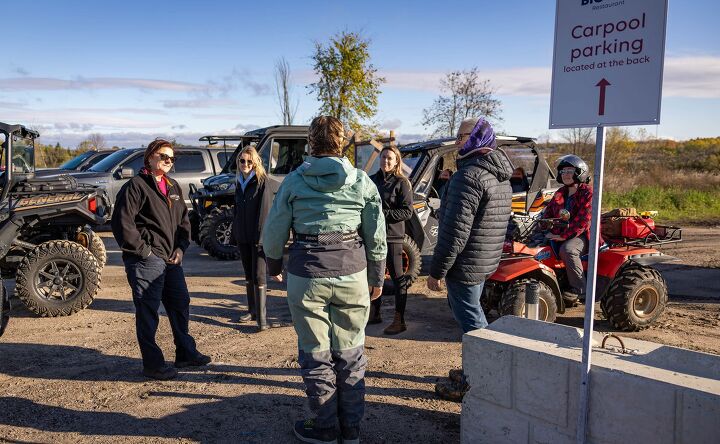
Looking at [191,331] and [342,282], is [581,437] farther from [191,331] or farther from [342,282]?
[191,331]

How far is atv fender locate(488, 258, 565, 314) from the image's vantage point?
551cm

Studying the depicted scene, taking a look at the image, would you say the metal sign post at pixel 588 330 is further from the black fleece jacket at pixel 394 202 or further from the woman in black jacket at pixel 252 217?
the woman in black jacket at pixel 252 217

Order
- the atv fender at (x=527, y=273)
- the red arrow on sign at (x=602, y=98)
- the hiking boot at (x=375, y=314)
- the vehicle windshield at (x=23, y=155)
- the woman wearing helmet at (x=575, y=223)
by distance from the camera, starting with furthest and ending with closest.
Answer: the vehicle windshield at (x=23, y=155) < the hiking boot at (x=375, y=314) < the woman wearing helmet at (x=575, y=223) < the atv fender at (x=527, y=273) < the red arrow on sign at (x=602, y=98)

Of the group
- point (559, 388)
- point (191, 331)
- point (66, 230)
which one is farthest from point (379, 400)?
point (66, 230)

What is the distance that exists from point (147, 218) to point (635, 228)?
469 cm

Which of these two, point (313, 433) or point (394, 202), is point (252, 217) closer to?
point (394, 202)

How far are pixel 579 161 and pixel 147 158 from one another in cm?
397

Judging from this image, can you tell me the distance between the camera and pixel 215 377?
477 cm

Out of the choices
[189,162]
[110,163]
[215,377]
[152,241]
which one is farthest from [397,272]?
[110,163]

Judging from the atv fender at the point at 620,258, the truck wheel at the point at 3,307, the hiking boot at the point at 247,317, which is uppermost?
the atv fender at the point at 620,258

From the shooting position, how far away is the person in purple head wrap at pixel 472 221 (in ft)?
12.6

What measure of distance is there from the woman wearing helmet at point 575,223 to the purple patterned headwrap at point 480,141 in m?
2.12

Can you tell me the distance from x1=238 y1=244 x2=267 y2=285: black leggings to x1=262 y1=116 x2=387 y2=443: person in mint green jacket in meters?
2.29

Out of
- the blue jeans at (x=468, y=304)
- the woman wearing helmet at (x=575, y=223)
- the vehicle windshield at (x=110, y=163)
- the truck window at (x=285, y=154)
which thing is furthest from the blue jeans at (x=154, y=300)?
the vehicle windshield at (x=110, y=163)
